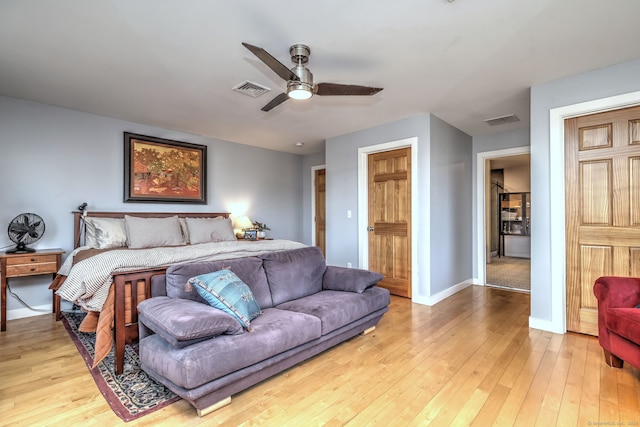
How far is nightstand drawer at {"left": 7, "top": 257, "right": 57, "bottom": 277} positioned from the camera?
10.4 feet

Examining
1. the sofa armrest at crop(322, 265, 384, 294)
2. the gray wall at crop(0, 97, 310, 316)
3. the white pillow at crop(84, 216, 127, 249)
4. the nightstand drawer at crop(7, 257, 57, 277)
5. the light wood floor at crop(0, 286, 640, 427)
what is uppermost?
the gray wall at crop(0, 97, 310, 316)

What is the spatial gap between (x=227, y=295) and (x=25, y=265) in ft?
8.89

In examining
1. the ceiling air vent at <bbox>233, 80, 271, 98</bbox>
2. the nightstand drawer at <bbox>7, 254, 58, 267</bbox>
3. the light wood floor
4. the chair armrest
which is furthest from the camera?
the nightstand drawer at <bbox>7, 254, 58, 267</bbox>

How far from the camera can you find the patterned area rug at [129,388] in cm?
186

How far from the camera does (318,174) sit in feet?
21.7

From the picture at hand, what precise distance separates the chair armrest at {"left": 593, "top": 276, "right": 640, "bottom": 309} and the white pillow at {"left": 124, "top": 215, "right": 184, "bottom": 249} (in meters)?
4.46

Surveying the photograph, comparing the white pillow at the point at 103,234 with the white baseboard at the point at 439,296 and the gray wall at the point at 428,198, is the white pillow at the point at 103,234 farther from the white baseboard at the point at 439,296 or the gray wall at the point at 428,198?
the white baseboard at the point at 439,296

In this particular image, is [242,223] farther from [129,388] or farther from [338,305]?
[129,388]

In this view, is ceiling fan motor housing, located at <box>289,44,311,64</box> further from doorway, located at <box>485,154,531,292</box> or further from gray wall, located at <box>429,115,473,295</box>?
doorway, located at <box>485,154,531,292</box>

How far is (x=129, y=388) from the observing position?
6.81 feet

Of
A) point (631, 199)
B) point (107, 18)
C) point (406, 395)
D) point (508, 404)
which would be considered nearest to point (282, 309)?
point (406, 395)

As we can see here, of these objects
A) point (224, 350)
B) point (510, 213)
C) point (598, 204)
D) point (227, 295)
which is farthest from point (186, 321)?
point (510, 213)

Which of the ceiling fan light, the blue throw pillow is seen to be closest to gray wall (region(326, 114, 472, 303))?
the ceiling fan light

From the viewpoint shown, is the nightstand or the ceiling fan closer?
the ceiling fan
